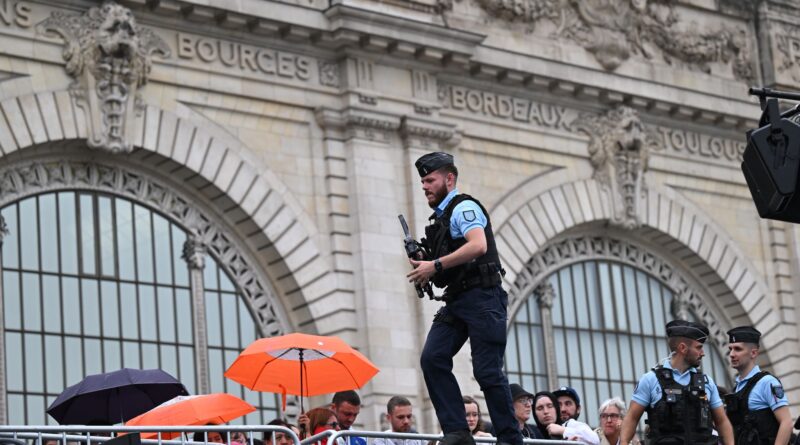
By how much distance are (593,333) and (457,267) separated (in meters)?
19.2

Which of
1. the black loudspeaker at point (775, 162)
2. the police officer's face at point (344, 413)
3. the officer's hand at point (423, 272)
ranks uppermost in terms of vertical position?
the black loudspeaker at point (775, 162)

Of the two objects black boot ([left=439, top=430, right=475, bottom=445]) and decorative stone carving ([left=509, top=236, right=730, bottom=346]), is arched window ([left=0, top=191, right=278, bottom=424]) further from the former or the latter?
black boot ([left=439, top=430, right=475, bottom=445])

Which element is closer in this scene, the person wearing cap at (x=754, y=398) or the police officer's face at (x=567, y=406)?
the person wearing cap at (x=754, y=398)

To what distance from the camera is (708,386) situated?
16.2 metres

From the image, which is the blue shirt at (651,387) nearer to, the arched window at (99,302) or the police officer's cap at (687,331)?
the police officer's cap at (687,331)

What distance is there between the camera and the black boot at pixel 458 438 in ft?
47.3

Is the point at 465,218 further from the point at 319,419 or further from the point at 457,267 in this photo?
the point at 319,419

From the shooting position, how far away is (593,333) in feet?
109

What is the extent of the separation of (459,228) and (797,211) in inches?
124

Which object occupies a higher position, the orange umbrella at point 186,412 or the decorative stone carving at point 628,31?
the decorative stone carving at point 628,31

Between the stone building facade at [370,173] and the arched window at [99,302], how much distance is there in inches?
1.7

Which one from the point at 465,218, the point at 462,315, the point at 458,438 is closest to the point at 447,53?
the point at 465,218

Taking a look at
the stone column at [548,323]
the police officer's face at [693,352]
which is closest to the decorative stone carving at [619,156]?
the stone column at [548,323]

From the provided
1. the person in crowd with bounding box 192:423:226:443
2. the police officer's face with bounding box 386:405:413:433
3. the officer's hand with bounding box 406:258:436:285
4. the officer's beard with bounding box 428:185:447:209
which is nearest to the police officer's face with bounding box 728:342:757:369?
the police officer's face with bounding box 386:405:413:433
